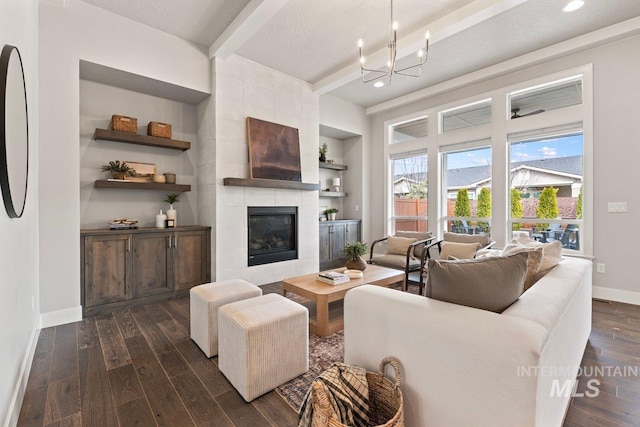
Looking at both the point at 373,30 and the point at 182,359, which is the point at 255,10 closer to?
the point at 373,30

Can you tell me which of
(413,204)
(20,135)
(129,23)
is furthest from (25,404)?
(413,204)

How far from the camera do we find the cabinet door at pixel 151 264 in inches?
131

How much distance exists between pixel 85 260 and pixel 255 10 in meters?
3.08

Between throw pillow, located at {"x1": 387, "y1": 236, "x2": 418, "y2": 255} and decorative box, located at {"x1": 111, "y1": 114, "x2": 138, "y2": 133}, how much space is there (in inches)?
151

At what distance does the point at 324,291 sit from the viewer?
8.55 ft

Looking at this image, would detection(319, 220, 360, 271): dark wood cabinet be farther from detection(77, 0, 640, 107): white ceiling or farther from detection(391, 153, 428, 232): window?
detection(77, 0, 640, 107): white ceiling

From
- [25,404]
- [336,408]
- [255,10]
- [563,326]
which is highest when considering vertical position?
[255,10]

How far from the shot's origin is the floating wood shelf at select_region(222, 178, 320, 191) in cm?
389

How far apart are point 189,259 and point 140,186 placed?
1.08 meters

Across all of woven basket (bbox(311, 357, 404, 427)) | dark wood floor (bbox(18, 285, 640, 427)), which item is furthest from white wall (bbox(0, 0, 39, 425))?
woven basket (bbox(311, 357, 404, 427))

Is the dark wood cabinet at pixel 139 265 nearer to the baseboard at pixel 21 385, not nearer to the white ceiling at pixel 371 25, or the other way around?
the baseboard at pixel 21 385

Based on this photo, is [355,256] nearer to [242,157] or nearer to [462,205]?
[242,157]

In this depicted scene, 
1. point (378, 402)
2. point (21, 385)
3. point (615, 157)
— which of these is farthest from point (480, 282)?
point (615, 157)

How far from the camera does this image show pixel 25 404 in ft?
5.48
